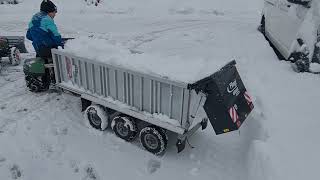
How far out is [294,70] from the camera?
7.59 metres

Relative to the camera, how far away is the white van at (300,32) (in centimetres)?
723

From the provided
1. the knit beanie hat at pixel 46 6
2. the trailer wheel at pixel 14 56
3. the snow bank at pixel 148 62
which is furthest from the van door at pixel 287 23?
the trailer wheel at pixel 14 56

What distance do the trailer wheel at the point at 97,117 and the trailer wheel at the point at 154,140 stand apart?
2.95 feet

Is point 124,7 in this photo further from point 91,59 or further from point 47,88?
point 91,59

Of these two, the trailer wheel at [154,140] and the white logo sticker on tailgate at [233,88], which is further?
the trailer wheel at [154,140]

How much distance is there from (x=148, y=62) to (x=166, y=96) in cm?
73

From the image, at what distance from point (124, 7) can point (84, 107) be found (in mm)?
12160

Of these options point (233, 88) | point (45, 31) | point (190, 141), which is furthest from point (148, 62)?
point (45, 31)

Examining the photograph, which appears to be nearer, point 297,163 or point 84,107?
point 297,163

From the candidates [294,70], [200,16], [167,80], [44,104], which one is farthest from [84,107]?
[200,16]

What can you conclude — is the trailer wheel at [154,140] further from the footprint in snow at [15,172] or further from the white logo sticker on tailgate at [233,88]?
the footprint in snow at [15,172]

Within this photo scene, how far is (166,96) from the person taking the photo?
511 cm

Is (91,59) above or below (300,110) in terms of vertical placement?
above

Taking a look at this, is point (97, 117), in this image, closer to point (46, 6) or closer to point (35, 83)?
point (35, 83)
